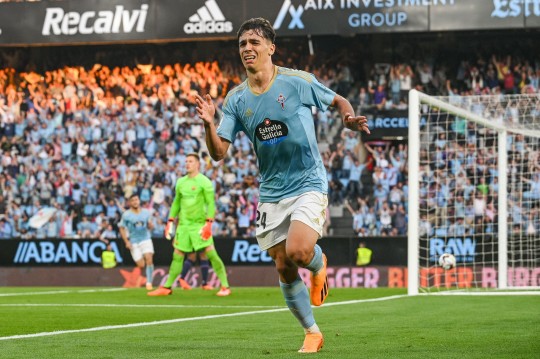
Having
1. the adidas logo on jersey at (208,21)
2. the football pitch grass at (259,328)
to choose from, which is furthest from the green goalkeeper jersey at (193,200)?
the adidas logo on jersey at (208,21)

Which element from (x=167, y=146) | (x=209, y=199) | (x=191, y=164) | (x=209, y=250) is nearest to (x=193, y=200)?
(x=209, y=199)

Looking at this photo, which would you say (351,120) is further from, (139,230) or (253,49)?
(139,230)

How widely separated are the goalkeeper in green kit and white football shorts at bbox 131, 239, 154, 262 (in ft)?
13.1

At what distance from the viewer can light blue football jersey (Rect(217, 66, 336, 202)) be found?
25.8ft

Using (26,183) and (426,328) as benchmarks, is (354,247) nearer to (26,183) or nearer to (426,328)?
(26,183)

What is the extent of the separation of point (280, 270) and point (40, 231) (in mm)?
21208

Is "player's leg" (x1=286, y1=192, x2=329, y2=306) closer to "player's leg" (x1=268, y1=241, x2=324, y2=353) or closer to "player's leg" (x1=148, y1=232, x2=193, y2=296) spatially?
"player's leg" (x1=268, y1=241, x2=324, y2=353)

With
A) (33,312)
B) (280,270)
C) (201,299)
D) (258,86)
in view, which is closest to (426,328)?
(280,270)

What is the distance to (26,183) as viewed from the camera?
97.6 ft

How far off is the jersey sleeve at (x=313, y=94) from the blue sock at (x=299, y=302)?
1343mm

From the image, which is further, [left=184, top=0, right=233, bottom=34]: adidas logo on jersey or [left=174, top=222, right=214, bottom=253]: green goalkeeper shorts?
[left=184, top=0, right=233, bottom=34]: adidas logo on jersey

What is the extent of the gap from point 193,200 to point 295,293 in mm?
10252

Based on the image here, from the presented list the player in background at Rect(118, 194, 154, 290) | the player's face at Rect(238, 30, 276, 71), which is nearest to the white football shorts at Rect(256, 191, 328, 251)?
the player's face at Rect(238, 30, 276, 71)

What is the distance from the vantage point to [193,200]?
18.1m
